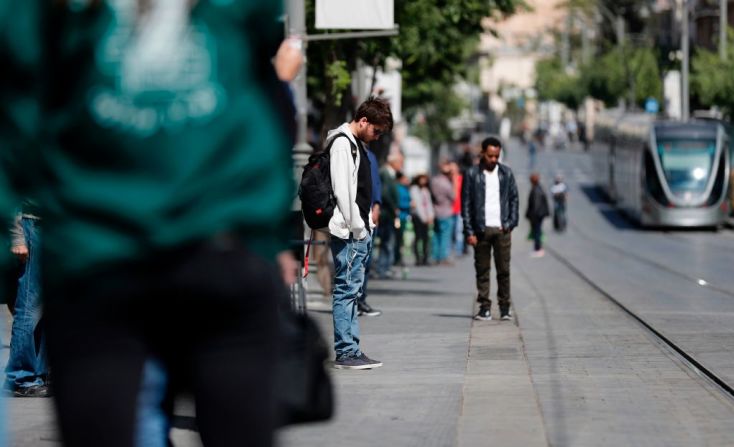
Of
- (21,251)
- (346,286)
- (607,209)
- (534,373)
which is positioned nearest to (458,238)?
(346,286)

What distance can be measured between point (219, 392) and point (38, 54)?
688mm

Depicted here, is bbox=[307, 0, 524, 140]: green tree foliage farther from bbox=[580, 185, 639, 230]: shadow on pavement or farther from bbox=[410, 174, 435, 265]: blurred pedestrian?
bbox=[580, 185, 639, 230]: shadow on pavement

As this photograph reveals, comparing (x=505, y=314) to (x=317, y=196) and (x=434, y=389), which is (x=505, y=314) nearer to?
(x=317, y=196)

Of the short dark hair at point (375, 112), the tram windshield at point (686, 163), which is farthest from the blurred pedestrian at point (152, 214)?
the tram windshield at point (686, 163)

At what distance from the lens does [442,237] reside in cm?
2977

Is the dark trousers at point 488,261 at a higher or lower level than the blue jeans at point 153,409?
lower

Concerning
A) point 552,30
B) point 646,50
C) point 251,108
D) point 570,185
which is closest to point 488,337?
point 251,108

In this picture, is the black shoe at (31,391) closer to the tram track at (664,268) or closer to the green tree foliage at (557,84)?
the tram track at (664,268)

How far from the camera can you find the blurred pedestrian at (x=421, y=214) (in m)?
28.9

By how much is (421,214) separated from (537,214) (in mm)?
6279

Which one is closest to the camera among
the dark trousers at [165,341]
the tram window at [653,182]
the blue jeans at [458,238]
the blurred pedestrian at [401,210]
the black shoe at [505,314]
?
the dark trousers at [165,341]

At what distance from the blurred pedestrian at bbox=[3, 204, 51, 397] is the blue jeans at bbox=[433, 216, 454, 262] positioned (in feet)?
66.8

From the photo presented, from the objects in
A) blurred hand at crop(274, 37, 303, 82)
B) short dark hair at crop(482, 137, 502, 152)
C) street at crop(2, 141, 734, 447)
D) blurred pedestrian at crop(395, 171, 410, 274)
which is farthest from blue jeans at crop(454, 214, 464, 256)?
blurred hand at crop(274, 37, 303, 82)

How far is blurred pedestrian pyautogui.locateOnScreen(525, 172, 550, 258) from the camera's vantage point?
33781 millimetres
